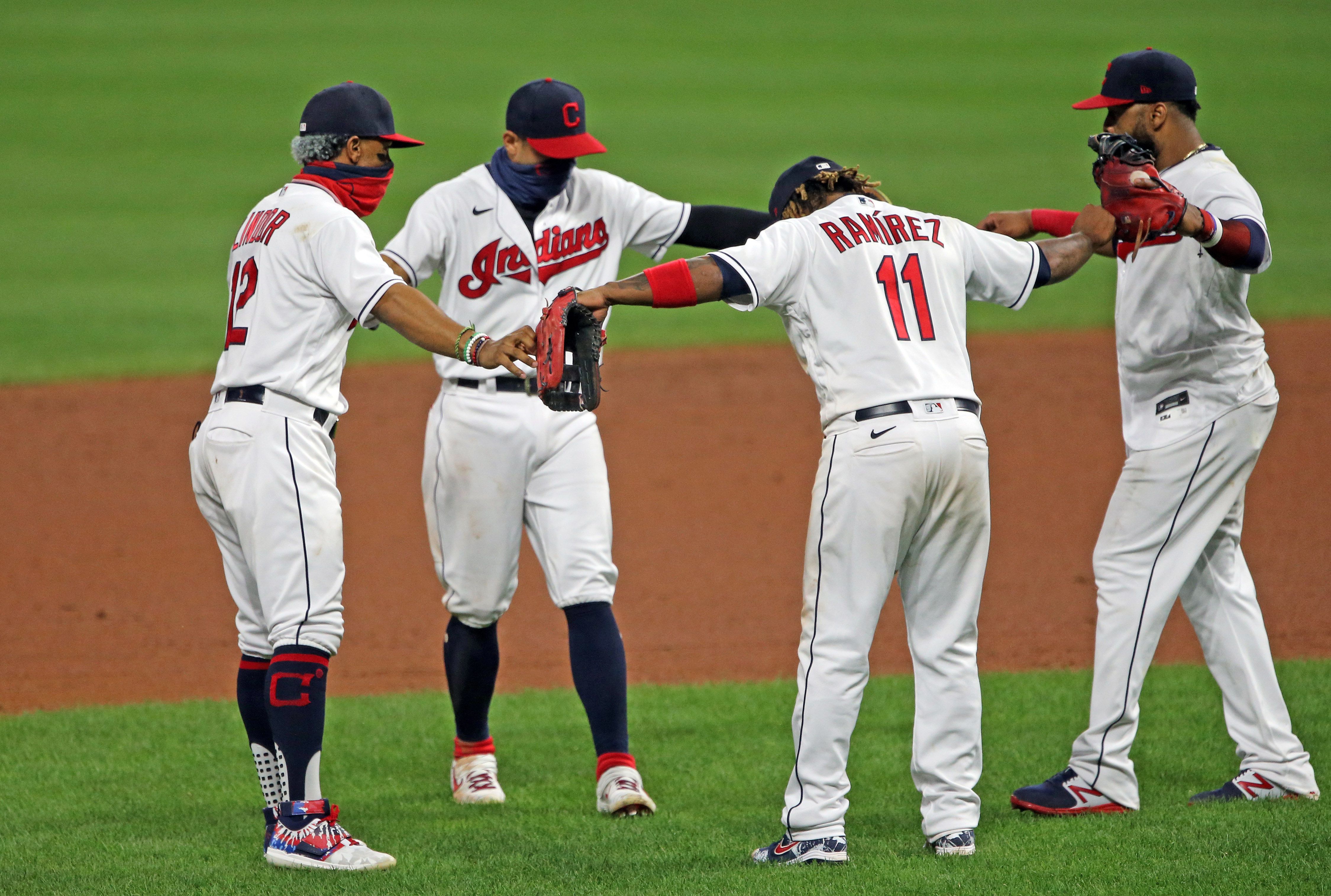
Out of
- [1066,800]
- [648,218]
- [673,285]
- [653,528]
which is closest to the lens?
[673,285]

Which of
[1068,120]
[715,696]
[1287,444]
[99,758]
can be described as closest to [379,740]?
Result: [99,758]

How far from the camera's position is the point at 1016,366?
12.6 meters

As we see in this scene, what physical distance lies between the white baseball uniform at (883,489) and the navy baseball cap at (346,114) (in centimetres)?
121

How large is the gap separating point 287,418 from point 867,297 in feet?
5.61

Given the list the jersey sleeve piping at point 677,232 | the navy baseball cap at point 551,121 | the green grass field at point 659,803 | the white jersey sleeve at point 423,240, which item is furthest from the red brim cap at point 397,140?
the green grass field at point 659,803

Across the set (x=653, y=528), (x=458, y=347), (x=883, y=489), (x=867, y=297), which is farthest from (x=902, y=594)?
(x=653, y=528)

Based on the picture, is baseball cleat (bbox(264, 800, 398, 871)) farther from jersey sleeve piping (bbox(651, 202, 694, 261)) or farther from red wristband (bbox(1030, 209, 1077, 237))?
red wristband (bbox(1030, 209, 1077, 237))

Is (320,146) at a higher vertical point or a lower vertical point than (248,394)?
higher

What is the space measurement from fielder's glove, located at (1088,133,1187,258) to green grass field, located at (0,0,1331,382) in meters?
9.93

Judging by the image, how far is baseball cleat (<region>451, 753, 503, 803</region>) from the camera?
5062 mm

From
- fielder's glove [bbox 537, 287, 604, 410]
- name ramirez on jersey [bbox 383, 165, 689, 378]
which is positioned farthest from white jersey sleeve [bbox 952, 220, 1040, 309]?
name ramirez on jersey [bbox 383, 165, 689, 378]

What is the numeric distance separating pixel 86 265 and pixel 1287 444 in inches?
545

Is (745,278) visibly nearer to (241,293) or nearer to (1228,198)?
(241,293)

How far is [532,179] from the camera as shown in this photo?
17.0ft
